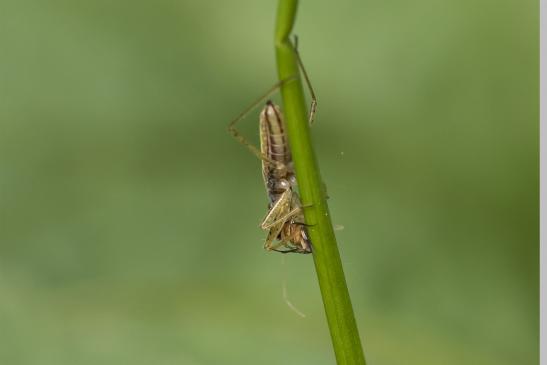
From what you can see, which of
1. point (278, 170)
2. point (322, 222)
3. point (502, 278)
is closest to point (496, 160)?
point (502, 278)

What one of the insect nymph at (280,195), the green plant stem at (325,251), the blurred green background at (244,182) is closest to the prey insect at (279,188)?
the insect nymph at (280,195)

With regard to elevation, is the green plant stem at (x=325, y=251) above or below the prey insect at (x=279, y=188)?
below

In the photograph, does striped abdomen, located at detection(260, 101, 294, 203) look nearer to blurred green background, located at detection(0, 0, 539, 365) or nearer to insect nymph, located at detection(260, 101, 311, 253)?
insect nymph, located at detection(260, 101, 311, 253)

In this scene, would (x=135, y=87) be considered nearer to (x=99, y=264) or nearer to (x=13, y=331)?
(x=99, y=264)

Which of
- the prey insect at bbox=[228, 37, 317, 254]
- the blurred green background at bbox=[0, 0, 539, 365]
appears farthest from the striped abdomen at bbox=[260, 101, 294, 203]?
the blurred green background at bbox=[0, 0, 539, 365]

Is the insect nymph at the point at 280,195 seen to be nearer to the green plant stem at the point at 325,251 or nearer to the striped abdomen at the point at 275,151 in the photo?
the striped abdomen at the point at 275,151

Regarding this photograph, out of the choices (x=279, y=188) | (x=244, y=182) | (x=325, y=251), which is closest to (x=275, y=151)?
(x=279, y=188)
